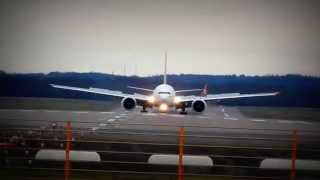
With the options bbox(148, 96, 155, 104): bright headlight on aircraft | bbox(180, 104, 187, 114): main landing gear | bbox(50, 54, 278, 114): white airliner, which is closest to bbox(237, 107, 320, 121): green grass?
bbox(50, 54, 278, 114): white airliner

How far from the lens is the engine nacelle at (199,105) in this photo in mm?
6195

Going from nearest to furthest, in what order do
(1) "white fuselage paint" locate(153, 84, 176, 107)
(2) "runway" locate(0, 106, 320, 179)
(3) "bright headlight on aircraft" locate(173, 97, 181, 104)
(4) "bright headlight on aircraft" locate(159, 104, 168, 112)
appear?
1. (2) "runway" locate(0, 106, 320, 179)
2. (1) "white fuselage paint" locate(153, 84, 176, 107)
3. (3) "bright headlight on aircraft" locate(173, 97, 181, 104)
4. (4) "bright headlight on aircraft" locate(159, 104, 168, 112)

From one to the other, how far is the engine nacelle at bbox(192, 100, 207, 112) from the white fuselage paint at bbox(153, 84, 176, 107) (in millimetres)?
299

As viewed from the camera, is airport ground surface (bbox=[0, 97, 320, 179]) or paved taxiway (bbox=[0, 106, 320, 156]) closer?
airport ground surface (bbox=[0, 97, 320, 179])

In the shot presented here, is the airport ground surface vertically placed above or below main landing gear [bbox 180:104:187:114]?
below

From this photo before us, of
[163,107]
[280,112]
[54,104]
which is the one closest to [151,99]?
[163,107]

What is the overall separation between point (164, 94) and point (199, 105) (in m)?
0.46

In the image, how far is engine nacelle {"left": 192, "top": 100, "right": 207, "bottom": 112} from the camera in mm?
6195

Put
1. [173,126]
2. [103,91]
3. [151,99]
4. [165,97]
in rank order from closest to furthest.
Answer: [173,126]
[165,97]
[103,91]
[151,99]

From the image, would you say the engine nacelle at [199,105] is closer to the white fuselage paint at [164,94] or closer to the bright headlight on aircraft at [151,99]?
the white fuselage paint at [164,94]

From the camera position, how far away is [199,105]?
621 centimetres

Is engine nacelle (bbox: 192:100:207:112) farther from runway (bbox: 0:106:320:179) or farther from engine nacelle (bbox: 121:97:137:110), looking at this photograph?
engine nacelle (bbox: 121:97:137:110)

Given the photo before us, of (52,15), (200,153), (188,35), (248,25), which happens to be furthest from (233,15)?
(52,15)

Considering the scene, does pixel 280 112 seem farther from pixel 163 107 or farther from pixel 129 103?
pixel 129 103
